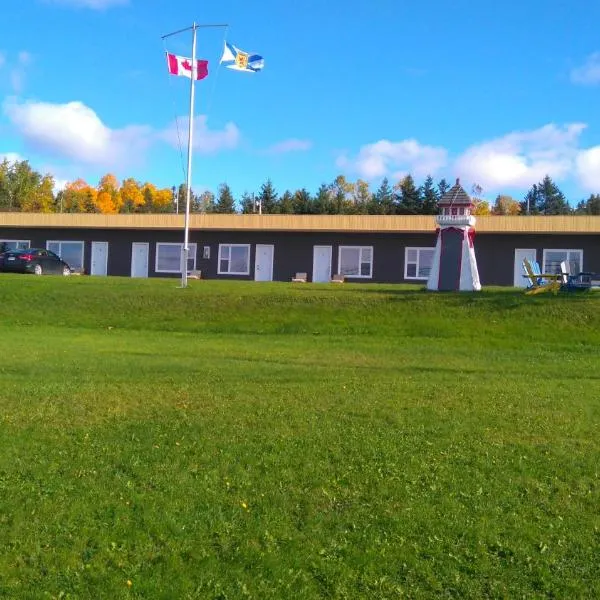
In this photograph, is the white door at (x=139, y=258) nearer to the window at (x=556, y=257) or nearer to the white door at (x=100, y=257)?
the white door at (x=100, y=257)

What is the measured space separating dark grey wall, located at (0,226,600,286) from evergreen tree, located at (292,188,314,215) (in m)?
36.7

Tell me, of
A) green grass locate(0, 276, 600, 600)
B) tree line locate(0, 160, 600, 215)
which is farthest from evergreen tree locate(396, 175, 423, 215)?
green grass locate(0, 276, 600, 600)

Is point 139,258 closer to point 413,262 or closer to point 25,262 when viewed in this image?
point 25,262

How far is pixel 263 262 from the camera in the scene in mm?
37344

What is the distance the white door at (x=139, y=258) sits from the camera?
3897cm

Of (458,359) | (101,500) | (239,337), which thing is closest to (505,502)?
(101,500)

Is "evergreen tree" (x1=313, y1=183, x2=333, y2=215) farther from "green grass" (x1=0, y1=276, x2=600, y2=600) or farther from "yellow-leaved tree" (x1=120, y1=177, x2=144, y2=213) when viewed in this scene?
"green grass" (x1=0, y1=276, x2=600, y2=600)

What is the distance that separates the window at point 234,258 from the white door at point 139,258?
14.3ft

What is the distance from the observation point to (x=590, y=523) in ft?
16.8

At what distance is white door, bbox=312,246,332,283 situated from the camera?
120 feet

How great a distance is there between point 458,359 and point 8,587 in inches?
386

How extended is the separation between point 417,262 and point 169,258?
1338 cm

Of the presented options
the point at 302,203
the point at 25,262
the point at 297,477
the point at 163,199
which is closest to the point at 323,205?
the point at 302,203

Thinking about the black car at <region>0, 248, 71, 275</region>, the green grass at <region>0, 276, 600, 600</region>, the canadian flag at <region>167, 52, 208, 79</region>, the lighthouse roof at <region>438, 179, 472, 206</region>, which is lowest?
the green grass at <region>0, 276, 600, 600</region>
